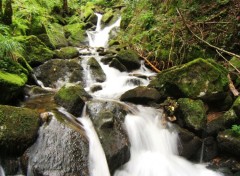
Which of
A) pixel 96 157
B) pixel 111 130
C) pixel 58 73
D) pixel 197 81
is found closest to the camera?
pixel 96 157

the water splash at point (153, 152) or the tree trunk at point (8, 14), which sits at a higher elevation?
the tree trunk at point (8, 14)

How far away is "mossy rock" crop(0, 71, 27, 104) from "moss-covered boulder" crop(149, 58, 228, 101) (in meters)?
3.74

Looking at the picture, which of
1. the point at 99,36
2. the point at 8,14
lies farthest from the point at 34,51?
the point at 99,36

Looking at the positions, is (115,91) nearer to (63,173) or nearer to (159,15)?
(63,173)

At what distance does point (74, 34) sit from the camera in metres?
15.0

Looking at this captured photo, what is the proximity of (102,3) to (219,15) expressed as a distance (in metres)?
16.0

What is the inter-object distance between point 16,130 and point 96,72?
5.17 meters

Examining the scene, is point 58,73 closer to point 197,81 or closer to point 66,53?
point 66,53

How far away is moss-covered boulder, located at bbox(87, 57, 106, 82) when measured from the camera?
30.1 feet

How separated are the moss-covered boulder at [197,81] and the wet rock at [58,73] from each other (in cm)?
312

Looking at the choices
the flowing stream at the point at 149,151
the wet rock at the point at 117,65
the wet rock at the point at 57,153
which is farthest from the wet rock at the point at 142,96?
the wet rock at the point at 117,65

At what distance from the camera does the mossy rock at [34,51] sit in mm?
8242

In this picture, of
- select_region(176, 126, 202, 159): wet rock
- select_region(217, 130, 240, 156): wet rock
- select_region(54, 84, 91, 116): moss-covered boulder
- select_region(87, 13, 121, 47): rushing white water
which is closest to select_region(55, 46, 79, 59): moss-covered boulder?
select_region(54, 84, 91, 116): moss-covered boulder

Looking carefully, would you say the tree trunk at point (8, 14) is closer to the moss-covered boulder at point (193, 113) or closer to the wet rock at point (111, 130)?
the wet rock at point (111, 130)
